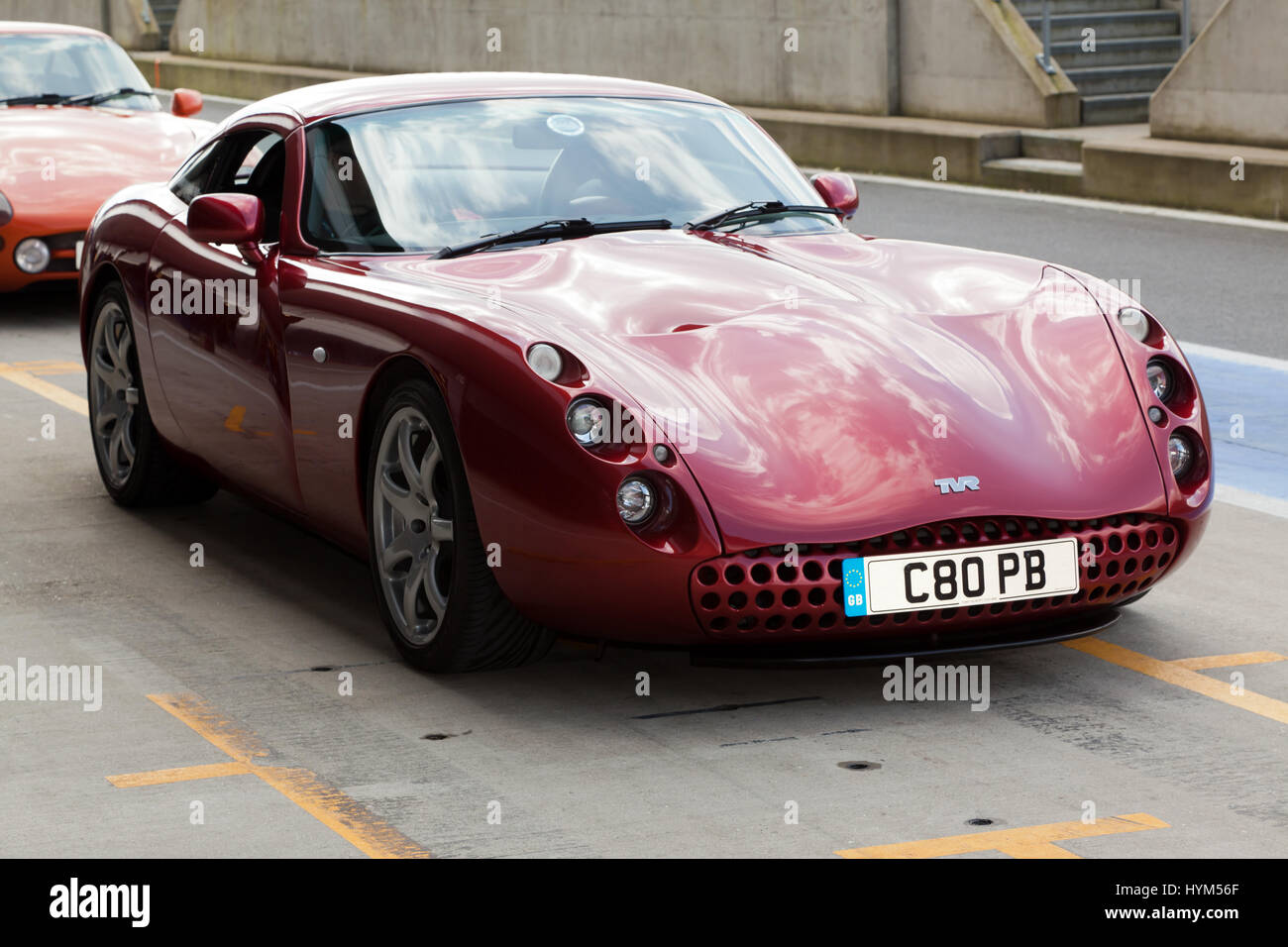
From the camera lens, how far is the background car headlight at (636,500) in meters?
5.16

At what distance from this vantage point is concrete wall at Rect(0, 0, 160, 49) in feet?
122

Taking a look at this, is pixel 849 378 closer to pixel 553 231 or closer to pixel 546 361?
pixel 546 361

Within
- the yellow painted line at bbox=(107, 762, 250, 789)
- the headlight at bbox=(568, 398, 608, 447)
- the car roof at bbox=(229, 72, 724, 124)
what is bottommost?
the yellow painted line at bbox=(107, 762, 250, 789)

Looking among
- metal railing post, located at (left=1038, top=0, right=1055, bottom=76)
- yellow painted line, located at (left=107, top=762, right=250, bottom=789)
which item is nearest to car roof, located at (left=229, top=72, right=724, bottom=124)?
yellow painted line, located at (left=107, top=762, right=250, bottom=789)

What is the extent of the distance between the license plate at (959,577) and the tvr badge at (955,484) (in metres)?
0.14

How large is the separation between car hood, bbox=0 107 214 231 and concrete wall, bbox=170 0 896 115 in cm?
1019

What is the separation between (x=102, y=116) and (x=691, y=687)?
8.51m

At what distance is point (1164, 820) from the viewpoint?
463 cm

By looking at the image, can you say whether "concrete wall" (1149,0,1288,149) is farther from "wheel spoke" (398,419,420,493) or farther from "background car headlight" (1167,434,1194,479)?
"wheel spoke" (398,419,420,493)

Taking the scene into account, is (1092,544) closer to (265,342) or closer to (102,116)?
(265,342)

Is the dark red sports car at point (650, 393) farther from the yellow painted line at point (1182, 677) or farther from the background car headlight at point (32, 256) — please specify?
the background car headlight at point (32, 256)

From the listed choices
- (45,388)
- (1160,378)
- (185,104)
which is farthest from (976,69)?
(1160,378)

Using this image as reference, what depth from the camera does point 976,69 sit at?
2075cm
